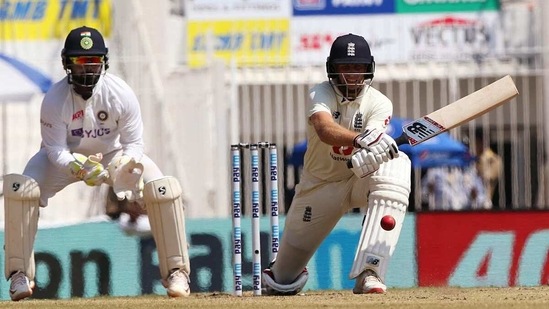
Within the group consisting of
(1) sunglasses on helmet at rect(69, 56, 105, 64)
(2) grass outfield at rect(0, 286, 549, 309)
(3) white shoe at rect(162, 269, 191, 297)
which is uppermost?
(1) sunglasses on helmet at rect(69, 56, 105, 64)

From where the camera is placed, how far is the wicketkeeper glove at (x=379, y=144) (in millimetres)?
7465

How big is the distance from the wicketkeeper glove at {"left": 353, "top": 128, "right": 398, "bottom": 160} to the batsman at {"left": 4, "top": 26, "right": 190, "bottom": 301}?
1.54m

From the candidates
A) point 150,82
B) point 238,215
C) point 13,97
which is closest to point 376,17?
point 150,82

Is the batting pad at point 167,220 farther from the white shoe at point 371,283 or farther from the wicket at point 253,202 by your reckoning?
the white shoe at point 371,283

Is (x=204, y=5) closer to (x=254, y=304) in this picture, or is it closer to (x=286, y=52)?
(x=286, y=52)

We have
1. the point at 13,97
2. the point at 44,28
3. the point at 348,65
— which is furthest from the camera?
the point at 44,28

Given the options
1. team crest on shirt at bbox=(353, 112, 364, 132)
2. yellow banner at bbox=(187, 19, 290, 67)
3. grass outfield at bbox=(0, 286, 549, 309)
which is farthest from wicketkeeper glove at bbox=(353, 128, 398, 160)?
yellow banner at bbox=(187, 19, 290, 67)

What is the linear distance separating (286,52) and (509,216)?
18.1 ft

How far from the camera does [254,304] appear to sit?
7.13m

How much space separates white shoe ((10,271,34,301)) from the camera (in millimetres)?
8320

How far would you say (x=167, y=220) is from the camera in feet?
28.3

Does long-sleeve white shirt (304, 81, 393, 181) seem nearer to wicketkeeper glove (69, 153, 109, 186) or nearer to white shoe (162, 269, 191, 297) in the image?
white shoe (162, 269, 191, 297)

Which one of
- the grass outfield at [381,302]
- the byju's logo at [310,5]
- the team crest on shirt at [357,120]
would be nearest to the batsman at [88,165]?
the grass outfield at [381,302]

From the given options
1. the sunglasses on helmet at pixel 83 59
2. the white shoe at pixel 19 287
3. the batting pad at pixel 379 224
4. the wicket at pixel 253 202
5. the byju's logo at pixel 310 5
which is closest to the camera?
the batting pad at pixel 379 224
